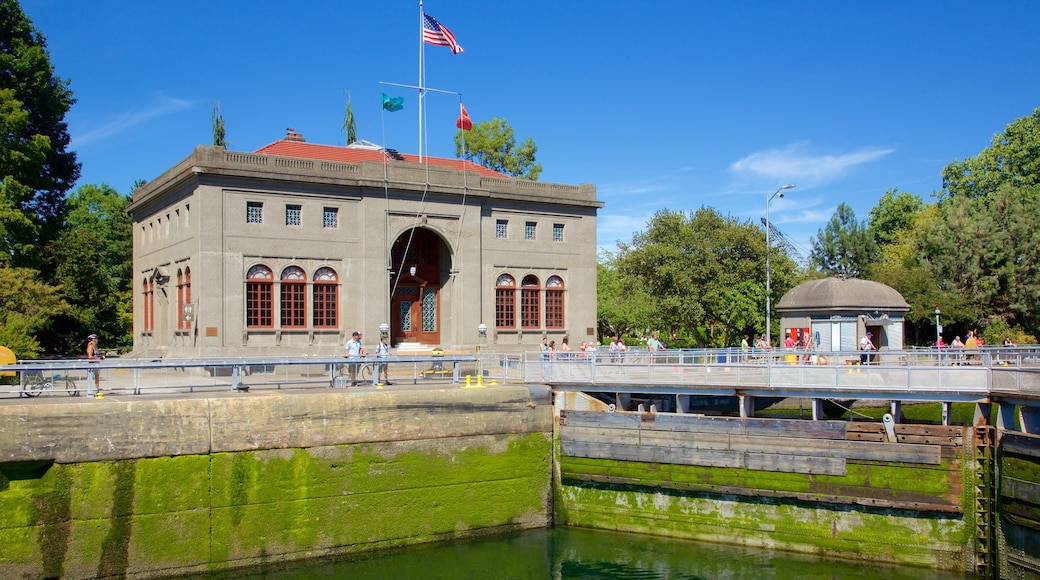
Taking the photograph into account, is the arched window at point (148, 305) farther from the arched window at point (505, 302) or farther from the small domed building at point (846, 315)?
the small domed building at point (846, 315)

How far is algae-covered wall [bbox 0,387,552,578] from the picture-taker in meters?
16.9

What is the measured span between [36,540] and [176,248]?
19.9 m

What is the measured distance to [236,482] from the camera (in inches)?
730

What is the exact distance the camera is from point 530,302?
39188mm

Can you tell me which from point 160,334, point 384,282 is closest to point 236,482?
point 384,282

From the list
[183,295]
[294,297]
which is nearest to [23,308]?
[183,295]

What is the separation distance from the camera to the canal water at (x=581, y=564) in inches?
717

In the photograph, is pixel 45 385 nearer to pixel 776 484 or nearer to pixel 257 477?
pixel 257 477

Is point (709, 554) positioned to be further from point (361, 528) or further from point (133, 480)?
point (133, 480)

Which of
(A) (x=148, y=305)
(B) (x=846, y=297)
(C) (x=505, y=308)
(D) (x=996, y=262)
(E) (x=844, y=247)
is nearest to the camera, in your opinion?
(B) (x=846, y=297)

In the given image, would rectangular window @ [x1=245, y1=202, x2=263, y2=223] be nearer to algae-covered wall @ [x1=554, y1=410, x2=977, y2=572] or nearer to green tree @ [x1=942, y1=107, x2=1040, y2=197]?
algae-covered wall @ [x1=554, y1=410, x2=977, y2=572]

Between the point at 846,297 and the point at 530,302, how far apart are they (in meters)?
13.8

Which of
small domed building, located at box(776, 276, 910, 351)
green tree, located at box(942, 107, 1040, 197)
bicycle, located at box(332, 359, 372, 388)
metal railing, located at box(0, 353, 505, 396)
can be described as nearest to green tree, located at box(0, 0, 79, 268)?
metal railing, located at box(0, 353, 505, 396)

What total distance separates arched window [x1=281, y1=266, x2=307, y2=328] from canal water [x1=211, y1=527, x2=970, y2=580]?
1617 centimetres
